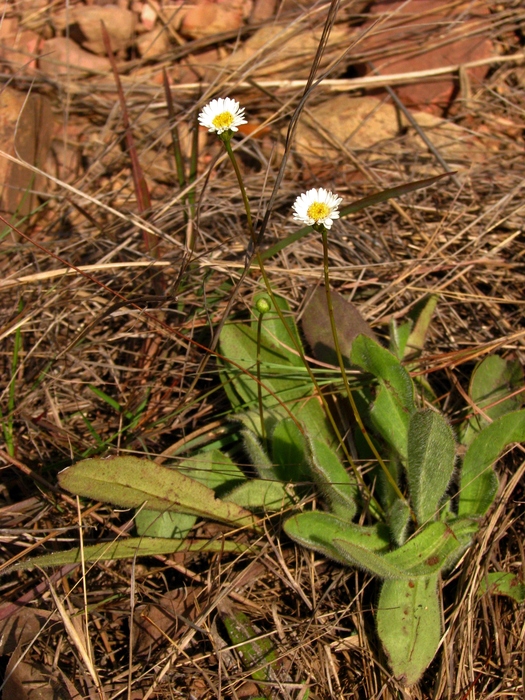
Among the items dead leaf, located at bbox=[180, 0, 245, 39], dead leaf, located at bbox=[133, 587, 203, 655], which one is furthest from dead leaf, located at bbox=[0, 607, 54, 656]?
dead leaf, located at bbox=[180, 0, 245, 39]

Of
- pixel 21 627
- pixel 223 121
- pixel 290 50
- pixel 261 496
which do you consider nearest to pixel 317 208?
pixel 223 121

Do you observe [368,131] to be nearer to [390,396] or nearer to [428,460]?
[390,396]

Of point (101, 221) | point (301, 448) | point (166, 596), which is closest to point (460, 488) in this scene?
point (301, 448)

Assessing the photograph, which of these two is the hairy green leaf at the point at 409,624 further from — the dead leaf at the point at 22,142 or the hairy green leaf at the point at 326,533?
the dead leaf at the point at 22,142

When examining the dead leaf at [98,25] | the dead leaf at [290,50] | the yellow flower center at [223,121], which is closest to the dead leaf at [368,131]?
the dead leaf at [290,50]

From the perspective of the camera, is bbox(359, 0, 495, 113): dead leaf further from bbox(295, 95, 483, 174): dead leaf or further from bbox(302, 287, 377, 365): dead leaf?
bbox(302, 287, 377, 365): dead leaf
